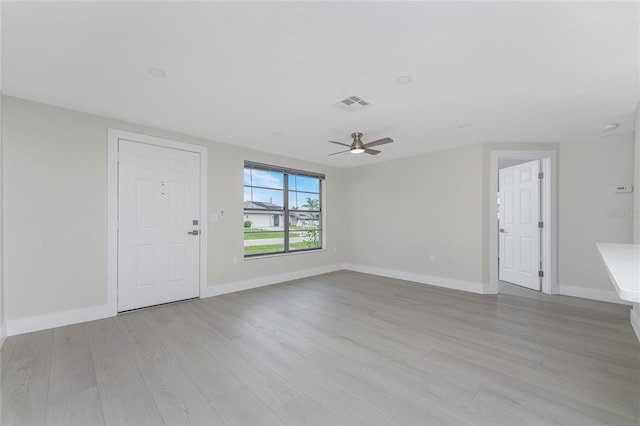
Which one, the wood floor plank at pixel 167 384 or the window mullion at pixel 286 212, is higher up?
the window mullion at pixel 286 212

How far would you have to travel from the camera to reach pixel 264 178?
5.10 m

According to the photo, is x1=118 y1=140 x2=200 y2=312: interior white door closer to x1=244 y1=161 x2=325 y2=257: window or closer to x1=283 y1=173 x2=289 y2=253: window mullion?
x1=244 y1=161 x2=325 y2=257: window

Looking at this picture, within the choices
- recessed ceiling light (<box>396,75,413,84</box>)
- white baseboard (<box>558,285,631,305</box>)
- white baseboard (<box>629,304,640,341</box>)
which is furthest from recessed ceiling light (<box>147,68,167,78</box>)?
white baseboard (<box>558,285,631,305</box>)

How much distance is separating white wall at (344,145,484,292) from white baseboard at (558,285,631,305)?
1.29 metres

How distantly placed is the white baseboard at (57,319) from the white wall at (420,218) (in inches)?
181

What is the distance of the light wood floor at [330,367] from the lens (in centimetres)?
169

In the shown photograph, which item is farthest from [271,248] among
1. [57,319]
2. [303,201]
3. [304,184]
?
[57,319]

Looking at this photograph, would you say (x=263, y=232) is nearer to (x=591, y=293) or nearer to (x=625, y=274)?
(x=625, y=274)

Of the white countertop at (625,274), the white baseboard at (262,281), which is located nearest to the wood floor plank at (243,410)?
the white countertop at (625,274)

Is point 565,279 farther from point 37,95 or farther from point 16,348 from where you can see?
point 37,95

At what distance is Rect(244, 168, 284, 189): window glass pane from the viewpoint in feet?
16.0

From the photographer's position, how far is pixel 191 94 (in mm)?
2727

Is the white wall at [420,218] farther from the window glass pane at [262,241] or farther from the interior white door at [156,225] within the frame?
the interior white door at [156,225]

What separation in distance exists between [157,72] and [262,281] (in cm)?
353
